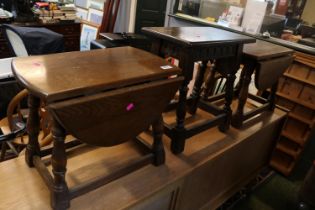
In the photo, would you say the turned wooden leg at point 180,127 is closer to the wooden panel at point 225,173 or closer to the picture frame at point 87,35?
the wooden panel at point 225,173

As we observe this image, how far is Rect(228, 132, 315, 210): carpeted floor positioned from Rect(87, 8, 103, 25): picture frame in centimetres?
332

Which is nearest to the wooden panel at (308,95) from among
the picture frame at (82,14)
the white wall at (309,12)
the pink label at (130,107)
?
the white wall at (309,12)

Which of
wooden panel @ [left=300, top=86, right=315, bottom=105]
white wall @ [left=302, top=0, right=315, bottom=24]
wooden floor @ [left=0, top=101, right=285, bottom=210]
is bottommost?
wooden floor @ [left=0, top=101, right=285, bottom=210]

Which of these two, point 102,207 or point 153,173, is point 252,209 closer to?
point 153,173

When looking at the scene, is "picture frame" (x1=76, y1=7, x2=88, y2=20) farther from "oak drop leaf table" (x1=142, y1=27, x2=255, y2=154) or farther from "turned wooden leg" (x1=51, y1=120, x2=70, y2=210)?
"turned wooden leg" (x1=51, y1=120, x2=70, y2=210)

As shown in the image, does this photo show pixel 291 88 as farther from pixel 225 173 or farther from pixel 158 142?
pixel 158 142

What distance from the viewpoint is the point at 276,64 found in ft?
5.23

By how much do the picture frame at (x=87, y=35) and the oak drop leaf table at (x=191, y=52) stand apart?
3080 mm

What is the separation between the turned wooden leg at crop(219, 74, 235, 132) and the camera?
145 cm

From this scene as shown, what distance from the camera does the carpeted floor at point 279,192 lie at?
2.06 meters

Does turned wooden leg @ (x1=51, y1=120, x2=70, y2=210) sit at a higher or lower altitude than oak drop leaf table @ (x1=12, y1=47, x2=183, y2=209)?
lower

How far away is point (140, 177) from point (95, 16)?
3751 mm

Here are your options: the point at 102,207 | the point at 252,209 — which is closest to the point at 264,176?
the point at 252,209

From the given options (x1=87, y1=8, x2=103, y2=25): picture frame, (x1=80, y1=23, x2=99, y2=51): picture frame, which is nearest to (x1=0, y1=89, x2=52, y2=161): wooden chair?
(x1=80, y1=23, x2=99, y2=51): picture frame
